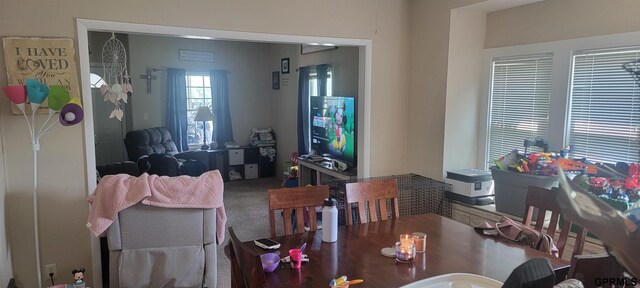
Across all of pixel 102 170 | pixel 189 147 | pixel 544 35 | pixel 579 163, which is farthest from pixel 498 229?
pixel 189 147

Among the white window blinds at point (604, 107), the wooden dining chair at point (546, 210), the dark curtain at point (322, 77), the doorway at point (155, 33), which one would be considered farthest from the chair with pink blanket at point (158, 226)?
the dark curtain at point (322, 77)

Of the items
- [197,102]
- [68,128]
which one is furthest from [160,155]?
[68,128]

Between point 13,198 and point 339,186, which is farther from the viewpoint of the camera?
point 339,186

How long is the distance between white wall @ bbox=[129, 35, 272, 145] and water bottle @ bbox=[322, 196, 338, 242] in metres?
5.88

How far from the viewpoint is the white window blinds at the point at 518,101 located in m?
3.41

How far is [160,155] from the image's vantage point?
218 inches

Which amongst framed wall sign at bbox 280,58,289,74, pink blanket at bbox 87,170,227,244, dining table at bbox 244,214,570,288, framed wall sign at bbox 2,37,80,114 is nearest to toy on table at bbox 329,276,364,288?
dining table at bbox 244,214,570,288

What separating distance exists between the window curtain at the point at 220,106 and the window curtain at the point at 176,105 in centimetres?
54

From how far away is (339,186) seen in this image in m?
3.51

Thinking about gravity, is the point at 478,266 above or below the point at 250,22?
below

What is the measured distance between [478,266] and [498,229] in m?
0.49

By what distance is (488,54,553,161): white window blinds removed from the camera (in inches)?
134

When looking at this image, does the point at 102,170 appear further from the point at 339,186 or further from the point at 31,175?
the point at 339,186

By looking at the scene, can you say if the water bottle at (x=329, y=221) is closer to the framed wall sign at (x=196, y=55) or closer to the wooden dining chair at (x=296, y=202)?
the wooden dining chair at (x=296, y=202)
